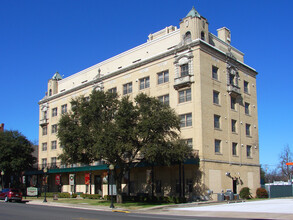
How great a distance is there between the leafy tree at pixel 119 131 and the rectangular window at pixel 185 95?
6725 mm

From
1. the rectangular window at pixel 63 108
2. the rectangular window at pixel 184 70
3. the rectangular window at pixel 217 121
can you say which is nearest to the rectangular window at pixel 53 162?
the rectangular window at pixel 63 108

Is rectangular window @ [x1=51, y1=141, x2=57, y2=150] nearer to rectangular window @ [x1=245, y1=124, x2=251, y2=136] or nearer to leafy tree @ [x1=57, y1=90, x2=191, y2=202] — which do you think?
leafy tree @ [x1=57, y1=90, x2=191, y2=202]

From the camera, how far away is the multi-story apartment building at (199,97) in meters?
38.9

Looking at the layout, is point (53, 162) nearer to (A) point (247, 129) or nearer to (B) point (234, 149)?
(B) point (234, 149)

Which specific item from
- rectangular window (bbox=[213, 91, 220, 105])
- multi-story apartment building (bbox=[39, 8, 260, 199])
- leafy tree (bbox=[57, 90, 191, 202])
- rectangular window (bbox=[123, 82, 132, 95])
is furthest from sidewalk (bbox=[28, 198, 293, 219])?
rectangular window (bbox=[123, 82, 132, 95])

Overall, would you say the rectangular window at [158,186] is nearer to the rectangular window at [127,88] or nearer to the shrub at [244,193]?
the shrub at [244,193]

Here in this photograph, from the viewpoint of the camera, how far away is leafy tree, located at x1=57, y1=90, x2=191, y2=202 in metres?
31.5

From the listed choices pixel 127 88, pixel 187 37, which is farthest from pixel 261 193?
pixel 127 88

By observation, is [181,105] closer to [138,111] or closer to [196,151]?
[196,151]

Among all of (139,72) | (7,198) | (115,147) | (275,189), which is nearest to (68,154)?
(115,147)

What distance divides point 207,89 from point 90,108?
44.9 feet

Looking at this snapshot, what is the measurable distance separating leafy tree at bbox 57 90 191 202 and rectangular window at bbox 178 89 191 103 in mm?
6725

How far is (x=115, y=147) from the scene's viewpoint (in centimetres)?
3123

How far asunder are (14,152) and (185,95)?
31.8 meters
